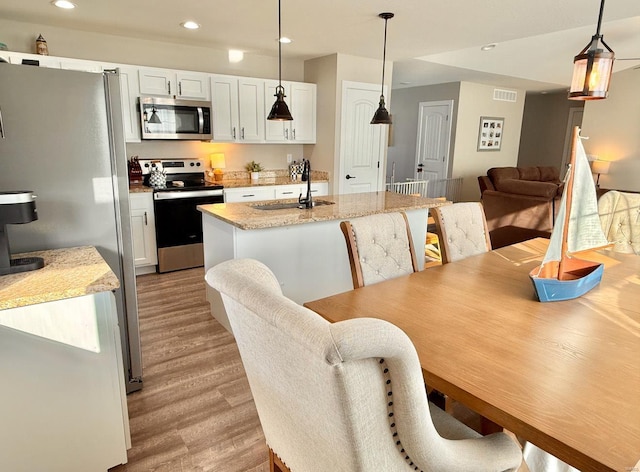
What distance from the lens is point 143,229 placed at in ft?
14.0

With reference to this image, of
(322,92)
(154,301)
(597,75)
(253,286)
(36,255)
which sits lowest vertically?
(154,301)

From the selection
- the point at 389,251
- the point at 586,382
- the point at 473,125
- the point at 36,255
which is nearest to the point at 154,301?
the point at 36,255

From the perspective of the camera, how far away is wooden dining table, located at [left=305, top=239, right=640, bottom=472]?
0.94 metres

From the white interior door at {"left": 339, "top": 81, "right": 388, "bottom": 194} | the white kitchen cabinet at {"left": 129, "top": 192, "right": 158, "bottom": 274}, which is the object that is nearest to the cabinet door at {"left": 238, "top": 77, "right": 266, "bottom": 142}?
the white interior door at {"left": 339, "top": 81, "right": 388, "bottom": 194}

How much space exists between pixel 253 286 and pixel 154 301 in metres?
3.13

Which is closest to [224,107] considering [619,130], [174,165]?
[174,165]

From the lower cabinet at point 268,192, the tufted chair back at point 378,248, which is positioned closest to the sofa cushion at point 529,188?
the lower cabinet at point 268,192

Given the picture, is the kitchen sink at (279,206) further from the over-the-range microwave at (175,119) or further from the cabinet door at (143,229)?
the over-the-range microwave at (175,119)

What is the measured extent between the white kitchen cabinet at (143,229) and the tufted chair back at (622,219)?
399 centimetres

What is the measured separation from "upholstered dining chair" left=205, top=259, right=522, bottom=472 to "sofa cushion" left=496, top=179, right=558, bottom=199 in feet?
14.9

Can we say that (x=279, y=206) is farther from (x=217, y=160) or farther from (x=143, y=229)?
(x=217, y=160)

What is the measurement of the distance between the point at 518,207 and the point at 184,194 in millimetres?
4045

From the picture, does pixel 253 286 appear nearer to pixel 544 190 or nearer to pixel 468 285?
pixel 468 285

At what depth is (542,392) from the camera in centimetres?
107
